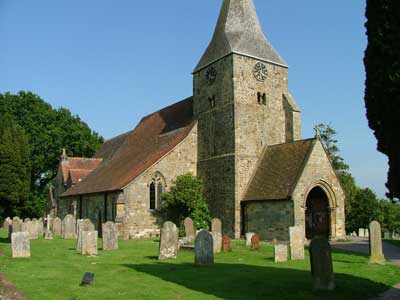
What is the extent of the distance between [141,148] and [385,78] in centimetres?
2816

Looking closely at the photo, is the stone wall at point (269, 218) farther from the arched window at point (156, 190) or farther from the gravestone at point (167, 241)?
the gravestone at point (167, 241)

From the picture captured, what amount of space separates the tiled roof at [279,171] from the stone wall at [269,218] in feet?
1.49

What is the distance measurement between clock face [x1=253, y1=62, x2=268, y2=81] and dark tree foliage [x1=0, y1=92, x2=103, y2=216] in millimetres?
30712

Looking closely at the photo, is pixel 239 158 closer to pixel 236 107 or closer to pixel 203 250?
→ pixel 236 107

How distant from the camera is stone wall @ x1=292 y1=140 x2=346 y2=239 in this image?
2534 centimetres

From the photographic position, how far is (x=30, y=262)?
51.2 ft

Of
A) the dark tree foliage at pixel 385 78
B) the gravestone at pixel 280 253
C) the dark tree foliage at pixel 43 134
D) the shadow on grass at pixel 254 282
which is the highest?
the dark tree foliage at pixel 43 134

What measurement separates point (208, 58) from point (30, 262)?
834 inches

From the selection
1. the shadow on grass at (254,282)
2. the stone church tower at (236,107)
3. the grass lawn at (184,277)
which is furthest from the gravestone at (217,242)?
the stone church tower at (236,107)

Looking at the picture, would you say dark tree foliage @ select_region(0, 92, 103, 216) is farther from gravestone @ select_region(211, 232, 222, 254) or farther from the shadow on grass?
the shadow on grass

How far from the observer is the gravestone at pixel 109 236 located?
20359 mm

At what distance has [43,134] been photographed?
5350 centimetres

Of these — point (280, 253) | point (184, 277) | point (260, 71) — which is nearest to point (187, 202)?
point (260, 71)

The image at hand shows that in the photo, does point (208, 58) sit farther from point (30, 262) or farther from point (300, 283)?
point (300, 283)
